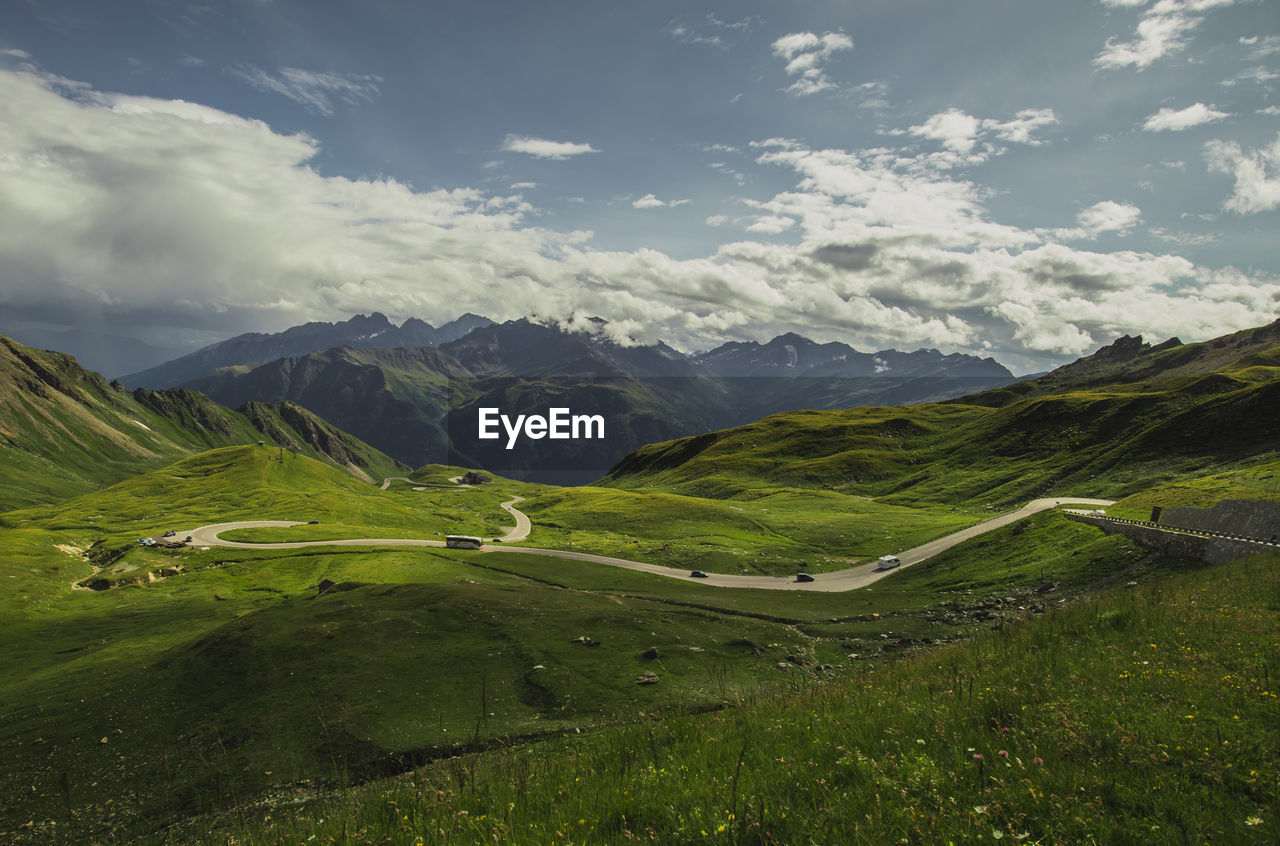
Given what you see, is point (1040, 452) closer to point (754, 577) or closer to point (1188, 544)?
point (754, 577)

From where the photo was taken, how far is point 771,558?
79375mm

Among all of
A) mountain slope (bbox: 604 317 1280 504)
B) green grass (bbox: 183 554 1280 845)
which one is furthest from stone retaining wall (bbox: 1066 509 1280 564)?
mountain slope (bbox: 604 317 1280 504)

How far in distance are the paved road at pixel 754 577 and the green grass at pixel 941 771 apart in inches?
2097

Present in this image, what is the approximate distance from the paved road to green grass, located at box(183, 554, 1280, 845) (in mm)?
53262

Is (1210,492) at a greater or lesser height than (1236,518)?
lesser

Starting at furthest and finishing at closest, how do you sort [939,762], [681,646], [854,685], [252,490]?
[252,490] → [681,646] → [854,685] → [939,762]

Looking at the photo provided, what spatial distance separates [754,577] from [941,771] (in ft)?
215

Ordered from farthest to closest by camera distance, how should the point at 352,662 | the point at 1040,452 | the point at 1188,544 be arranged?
1. the point at 1040,452
2. the point at 1188,544
3. the point at 352,662

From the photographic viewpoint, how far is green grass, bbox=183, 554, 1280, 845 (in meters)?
6.88

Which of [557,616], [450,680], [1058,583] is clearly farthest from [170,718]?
[1058,583]

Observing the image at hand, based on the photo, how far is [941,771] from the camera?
8164mm

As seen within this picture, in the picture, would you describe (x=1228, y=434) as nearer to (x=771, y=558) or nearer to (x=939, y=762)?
(x=771, y=558)

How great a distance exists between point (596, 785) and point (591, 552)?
8466 cm

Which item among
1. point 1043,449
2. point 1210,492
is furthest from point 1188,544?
point 1043,449
